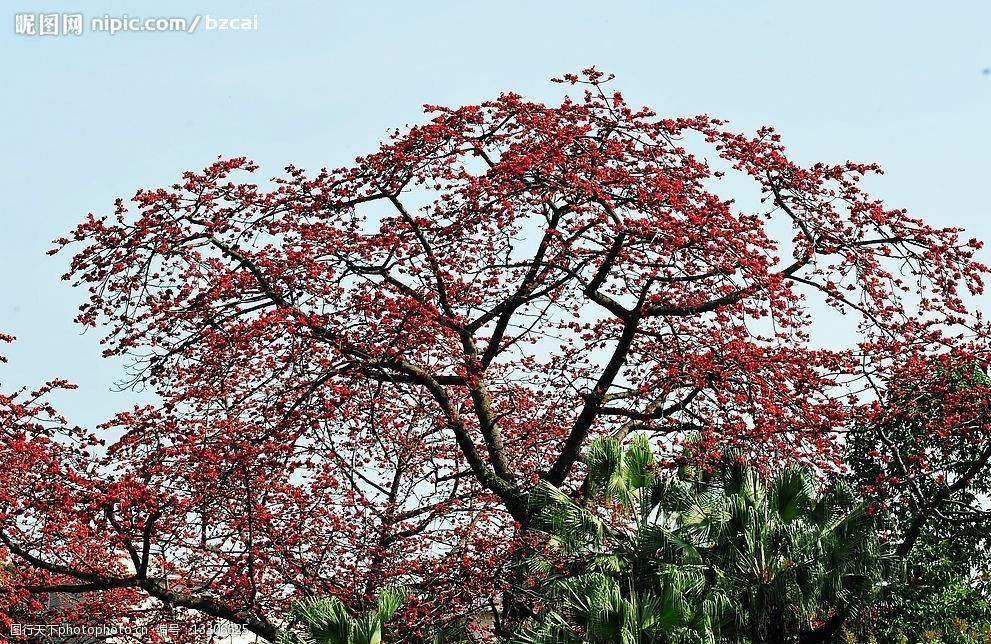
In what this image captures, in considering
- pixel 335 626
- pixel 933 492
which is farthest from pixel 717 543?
pixel 335 626

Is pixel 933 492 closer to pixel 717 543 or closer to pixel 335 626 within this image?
pixel 717 543

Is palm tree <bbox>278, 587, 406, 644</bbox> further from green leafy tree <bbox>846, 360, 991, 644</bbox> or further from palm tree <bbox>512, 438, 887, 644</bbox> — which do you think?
green leafy tree <bbox>846, 360, 991, 644</bbox>

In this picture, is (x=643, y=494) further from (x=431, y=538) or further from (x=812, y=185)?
(x=812, y=185)

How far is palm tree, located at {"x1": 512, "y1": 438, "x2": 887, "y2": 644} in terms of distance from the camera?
1020 centimetres

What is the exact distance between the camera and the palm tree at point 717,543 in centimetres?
1020

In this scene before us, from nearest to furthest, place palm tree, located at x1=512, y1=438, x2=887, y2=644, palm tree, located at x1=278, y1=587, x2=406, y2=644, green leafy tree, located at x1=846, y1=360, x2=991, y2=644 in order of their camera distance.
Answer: palm tree, located at x1=278, y1=587, x2=406, y2=644
palm tree, located at x1=512, y1=438, x2=887, y2=644
green leafy tree, located at x1=846, y1=360, x2=991, y2=644

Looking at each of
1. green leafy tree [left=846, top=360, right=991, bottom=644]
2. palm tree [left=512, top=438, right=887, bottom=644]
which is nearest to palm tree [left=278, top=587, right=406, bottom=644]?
palm tree [left=512, top=438, right=887, bottom=644]

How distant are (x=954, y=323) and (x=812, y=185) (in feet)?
6.69

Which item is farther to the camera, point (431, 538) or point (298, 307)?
point (431, 538)

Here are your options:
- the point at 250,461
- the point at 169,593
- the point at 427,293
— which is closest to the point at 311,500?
the point at 250,461

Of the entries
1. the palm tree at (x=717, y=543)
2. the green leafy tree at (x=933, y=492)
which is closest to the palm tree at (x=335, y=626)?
the palm tree at (x=717, y=543)

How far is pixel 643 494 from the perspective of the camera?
10.9 m

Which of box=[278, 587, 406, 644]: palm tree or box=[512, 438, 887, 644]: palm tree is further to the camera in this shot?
box=[512, 438, 887, 644]: palm tree

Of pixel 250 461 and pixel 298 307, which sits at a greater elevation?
pixel 298 307
